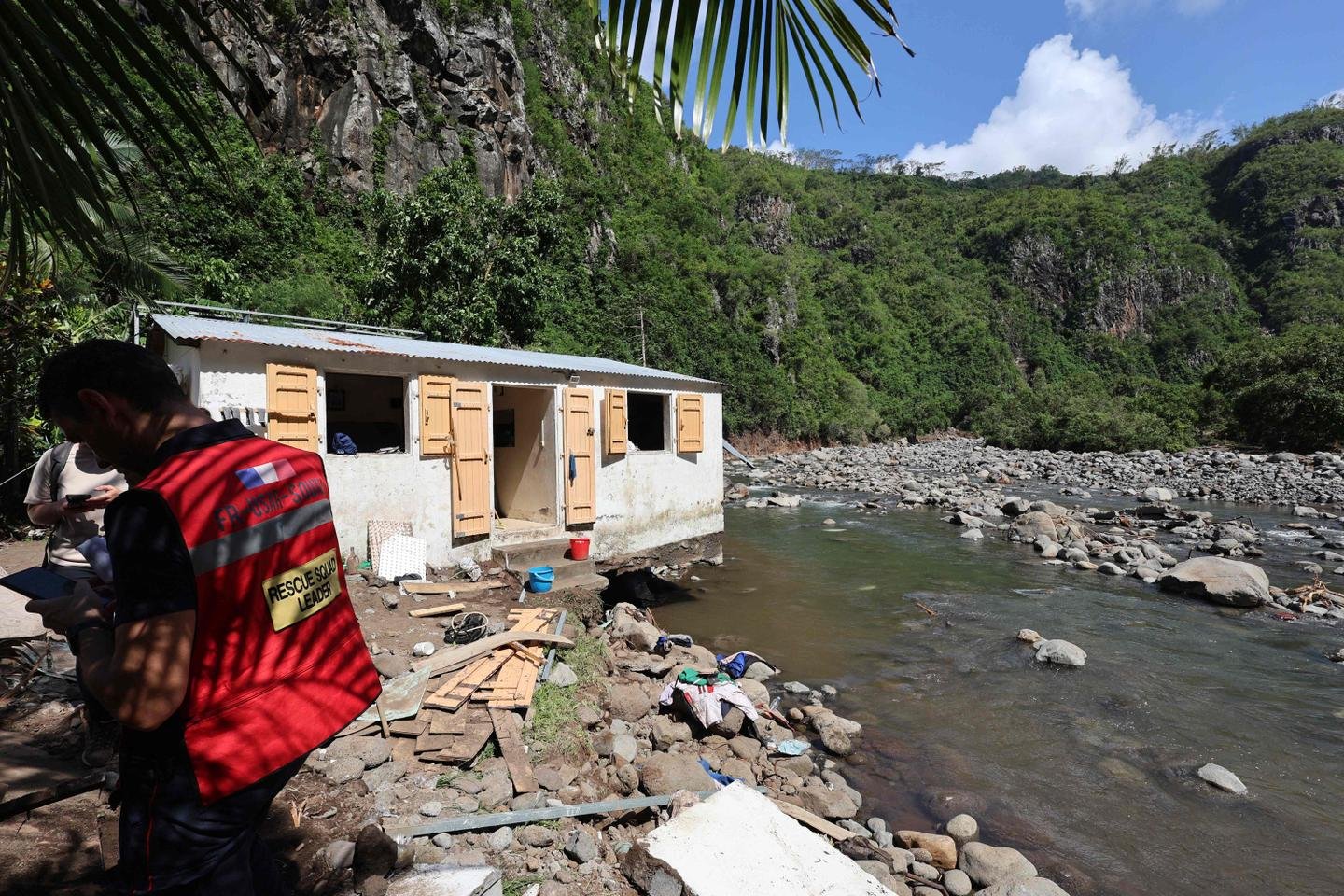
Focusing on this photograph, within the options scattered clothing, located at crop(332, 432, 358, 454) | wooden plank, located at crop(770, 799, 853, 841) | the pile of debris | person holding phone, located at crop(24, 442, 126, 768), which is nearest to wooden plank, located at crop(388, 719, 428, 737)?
the pile of debris

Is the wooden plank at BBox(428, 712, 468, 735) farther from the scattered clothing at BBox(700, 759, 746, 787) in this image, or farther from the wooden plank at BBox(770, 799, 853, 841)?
the wooden plank at BBox(770, 799, 853, 841)

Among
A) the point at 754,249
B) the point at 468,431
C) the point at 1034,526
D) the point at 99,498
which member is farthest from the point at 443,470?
the point at 754,249

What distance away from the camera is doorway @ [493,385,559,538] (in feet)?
28.4

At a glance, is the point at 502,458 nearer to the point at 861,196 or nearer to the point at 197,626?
the point at 197,626

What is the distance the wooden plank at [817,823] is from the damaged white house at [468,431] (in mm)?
4938

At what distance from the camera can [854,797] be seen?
15.2 ft

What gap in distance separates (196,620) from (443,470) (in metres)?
6.42

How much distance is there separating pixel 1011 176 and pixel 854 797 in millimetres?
125951

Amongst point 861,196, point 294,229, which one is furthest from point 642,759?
point 861,196

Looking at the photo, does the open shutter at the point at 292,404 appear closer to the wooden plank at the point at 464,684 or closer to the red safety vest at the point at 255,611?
the wooden plank at the point at 464,684

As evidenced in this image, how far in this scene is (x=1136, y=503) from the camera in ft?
58.1

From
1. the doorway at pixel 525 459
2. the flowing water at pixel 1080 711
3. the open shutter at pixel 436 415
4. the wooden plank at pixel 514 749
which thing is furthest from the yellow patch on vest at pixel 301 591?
the doorway at pixel 525 459

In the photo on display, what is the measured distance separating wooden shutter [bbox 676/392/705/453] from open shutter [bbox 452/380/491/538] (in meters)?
3.24

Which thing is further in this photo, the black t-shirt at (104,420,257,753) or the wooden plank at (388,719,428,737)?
the wooden plank at (388,719,428,737)
